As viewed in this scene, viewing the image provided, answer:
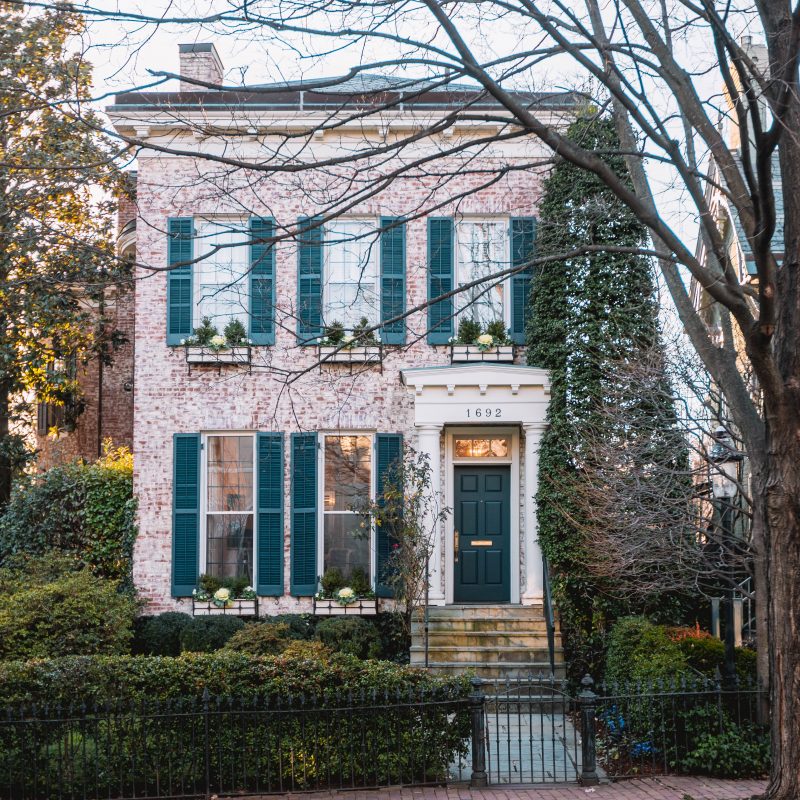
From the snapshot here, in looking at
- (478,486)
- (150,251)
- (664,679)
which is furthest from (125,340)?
(664,679)

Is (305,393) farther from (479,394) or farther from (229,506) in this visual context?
(479,394)

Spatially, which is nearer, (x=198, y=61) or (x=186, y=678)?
(x=186, y=678)

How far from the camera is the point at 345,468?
14992 millimetres

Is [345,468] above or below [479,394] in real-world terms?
below

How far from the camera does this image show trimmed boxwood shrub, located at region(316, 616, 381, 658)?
523 inches

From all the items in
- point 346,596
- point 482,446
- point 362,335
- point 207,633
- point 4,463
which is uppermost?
point 362,335

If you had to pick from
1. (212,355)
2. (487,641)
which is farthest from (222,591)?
(487,641)

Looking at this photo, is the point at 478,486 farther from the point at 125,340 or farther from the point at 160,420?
the point at 125,340

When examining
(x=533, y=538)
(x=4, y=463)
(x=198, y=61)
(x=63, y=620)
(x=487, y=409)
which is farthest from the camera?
(x=4, y=463)

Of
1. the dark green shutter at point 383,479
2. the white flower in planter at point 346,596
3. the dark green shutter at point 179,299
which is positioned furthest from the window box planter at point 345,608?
the dark green shutter at point 179,299

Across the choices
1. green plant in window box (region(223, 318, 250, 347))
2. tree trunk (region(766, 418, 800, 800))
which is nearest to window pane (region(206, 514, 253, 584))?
green plant in window box (region(223, 318, 250, 347))

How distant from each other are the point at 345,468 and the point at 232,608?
2649mm

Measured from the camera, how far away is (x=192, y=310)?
49.5 feet

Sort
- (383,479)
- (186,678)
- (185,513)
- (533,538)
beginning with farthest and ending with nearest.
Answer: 1. (185,513)
2. (383,479)
3. (533,538)
4. (186,678)
